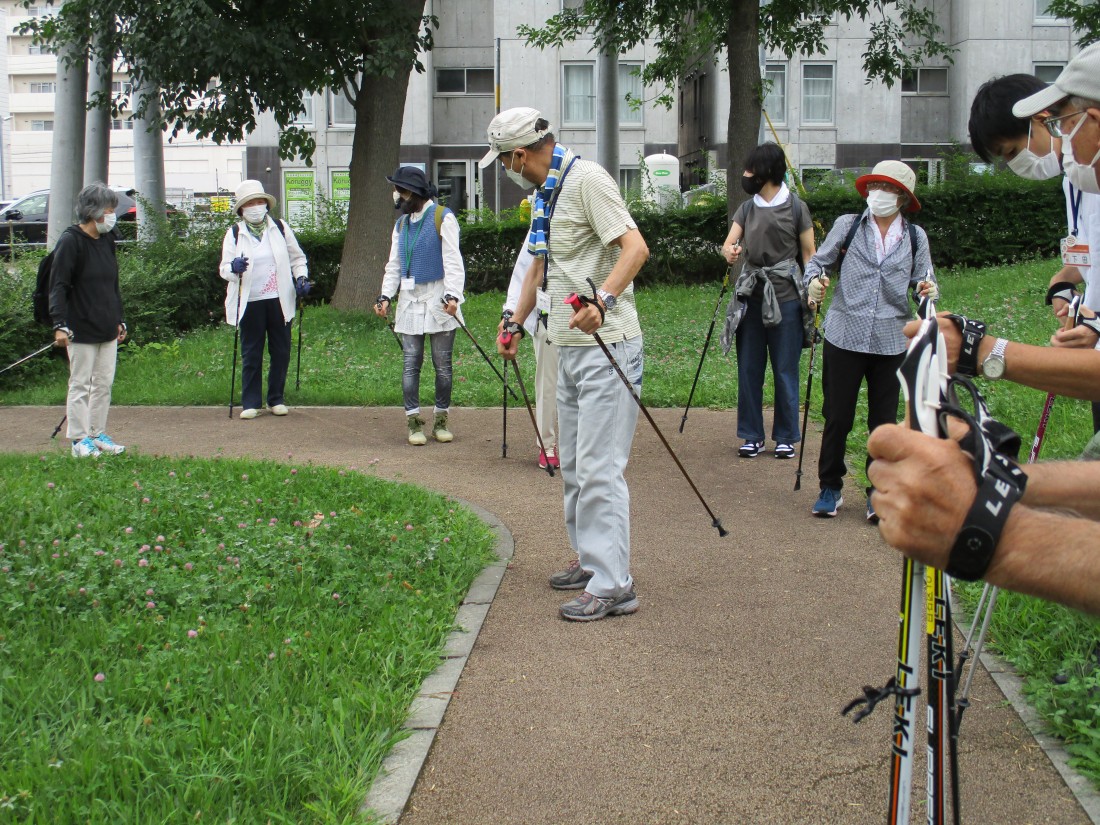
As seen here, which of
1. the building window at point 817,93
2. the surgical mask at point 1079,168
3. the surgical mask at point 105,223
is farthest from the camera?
the building window at point 817,93

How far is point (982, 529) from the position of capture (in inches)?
66.2

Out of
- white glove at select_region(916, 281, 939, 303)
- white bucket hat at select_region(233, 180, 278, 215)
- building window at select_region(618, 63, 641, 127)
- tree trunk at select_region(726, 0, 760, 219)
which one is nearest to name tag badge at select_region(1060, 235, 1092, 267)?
white glove at select_region(916, 281, 939, 303)

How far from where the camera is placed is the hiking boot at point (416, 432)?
966 centimetres

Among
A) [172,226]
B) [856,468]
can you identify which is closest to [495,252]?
[172,226]

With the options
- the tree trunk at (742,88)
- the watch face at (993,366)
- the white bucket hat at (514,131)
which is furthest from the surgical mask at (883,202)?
the tree trunk at (742,88)

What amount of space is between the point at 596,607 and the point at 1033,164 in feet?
8.43

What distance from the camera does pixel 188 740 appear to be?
3701 mm

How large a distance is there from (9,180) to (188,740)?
7943 centimetres

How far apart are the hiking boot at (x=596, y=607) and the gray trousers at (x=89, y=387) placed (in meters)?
5.22

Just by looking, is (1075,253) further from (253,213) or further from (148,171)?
(148,171)

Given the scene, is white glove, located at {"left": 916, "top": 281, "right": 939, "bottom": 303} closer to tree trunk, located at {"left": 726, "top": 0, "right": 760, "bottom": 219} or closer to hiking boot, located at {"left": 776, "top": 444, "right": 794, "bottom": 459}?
hiking boot, located at {"left": 776, "top": 444, "right": 794, "bottom": 459}

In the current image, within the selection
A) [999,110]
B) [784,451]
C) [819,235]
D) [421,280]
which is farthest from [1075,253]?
[819,235]

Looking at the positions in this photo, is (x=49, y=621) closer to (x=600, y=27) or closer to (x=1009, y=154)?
(x=1009, y=154)

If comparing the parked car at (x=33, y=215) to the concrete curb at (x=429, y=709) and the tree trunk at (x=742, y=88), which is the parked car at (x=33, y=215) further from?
the concrete curb at (x=429, y=709)
